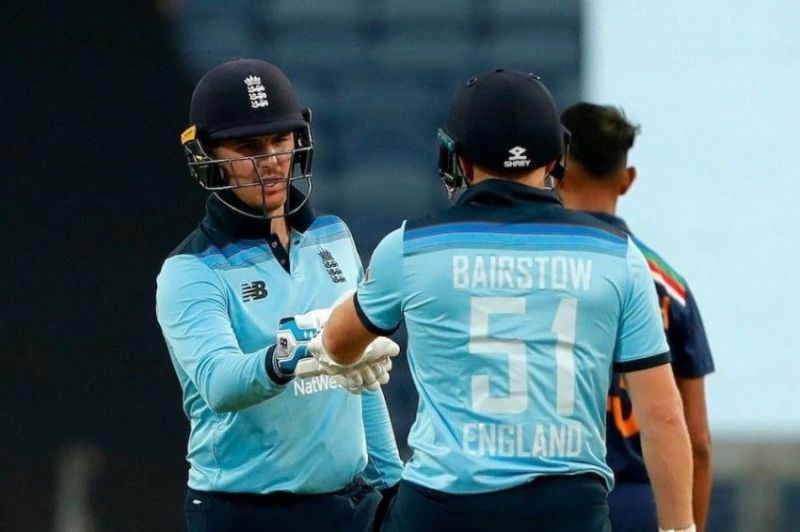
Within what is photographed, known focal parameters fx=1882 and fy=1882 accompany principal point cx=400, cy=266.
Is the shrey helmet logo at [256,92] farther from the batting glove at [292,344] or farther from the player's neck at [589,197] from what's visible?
the player's neck at [589,197]

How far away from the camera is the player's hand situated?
304cm

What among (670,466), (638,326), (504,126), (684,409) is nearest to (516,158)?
(504,126)

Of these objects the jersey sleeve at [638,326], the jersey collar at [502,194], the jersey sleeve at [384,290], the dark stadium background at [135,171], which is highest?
the jersey collar at [502,194]

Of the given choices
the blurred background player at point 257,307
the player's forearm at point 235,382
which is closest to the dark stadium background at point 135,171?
the blurred background player at point 257,307

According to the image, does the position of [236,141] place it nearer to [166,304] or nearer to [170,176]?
[166,304]

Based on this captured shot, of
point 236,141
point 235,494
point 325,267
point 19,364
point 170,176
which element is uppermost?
point 236,141

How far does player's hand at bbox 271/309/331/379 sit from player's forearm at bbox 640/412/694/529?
1.83 feet

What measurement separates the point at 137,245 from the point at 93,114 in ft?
1.76

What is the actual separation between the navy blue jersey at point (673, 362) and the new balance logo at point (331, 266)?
2.59 ft

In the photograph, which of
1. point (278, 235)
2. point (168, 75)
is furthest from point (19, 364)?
point (278, 235)

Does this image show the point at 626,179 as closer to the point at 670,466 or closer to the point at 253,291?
the point at 253,291

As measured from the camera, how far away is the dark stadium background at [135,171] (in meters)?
7.22

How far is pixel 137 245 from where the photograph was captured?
285 inches

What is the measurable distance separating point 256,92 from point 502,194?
67 centimetres
